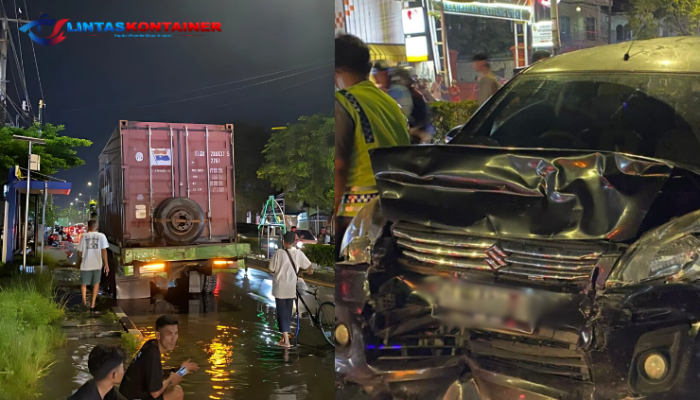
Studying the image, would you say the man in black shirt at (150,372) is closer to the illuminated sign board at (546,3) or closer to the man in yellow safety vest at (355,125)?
the man in yellow safety vest at (355,125)

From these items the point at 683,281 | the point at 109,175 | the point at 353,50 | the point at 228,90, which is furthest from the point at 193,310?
the point at 228,90

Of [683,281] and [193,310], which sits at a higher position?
[683,281]

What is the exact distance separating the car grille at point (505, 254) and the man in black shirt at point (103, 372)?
159 centimetres

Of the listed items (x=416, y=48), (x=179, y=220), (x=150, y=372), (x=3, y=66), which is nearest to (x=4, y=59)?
(x=3, y=66)

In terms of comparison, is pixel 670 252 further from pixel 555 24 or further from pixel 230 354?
pixel 230 354

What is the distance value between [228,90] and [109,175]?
784cm

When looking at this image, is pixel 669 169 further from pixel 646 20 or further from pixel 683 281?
pixel 646 20

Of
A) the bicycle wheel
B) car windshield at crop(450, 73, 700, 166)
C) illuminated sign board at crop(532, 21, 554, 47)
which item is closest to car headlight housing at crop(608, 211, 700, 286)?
car windshield at crop(450, 73, 700, 166)

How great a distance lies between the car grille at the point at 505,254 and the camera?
2.25m

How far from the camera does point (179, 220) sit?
28.9 ft

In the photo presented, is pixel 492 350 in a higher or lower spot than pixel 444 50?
lower

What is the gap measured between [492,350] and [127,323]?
5791 millimetres

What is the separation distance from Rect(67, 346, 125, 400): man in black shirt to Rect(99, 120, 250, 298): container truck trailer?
18.9 feet

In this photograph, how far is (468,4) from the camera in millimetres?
2676
